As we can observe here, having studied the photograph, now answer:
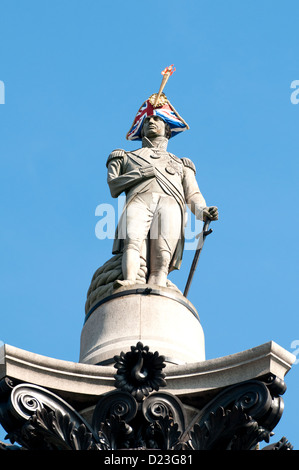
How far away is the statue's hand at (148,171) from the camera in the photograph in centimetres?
2133

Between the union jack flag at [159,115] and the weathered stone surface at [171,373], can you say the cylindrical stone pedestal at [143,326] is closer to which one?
the weathered stone surface at [171,373]

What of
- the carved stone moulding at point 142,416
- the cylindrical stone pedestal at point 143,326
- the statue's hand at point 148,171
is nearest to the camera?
the carved stone moulding at point 142,416

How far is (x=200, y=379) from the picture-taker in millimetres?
16719

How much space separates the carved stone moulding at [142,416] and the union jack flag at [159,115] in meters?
8.32

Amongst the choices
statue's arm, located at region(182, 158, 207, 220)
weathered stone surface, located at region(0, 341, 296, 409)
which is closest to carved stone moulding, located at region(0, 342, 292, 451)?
weathered stone surface, located at region(0, 341, 296, 409)

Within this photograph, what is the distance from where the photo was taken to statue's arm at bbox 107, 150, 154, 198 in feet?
70.0

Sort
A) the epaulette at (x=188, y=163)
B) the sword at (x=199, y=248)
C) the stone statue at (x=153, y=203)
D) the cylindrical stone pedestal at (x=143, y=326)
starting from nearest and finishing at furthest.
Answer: the cylindrical stone pedestal at (x=143, y=326), the stone statue at (x=153, y=203), the sword at (x=199, y=248), the epaulette at (x=188, y=163)

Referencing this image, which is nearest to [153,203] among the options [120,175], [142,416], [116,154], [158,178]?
[158,178]

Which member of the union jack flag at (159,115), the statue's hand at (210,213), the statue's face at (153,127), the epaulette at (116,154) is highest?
the union jack flag at (159,115)

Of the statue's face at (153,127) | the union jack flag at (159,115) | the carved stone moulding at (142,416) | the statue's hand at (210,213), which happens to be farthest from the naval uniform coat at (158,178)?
the carved stone moulding at (142,416)

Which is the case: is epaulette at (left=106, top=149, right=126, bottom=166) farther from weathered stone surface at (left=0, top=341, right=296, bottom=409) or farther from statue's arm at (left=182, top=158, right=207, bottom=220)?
weathered stone surface at (left=0, top=341, right=296, bottom=409)

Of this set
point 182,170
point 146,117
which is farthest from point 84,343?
point 146,117

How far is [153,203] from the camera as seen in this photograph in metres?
21.0

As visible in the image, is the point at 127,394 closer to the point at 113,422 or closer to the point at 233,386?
the point at 113,422
